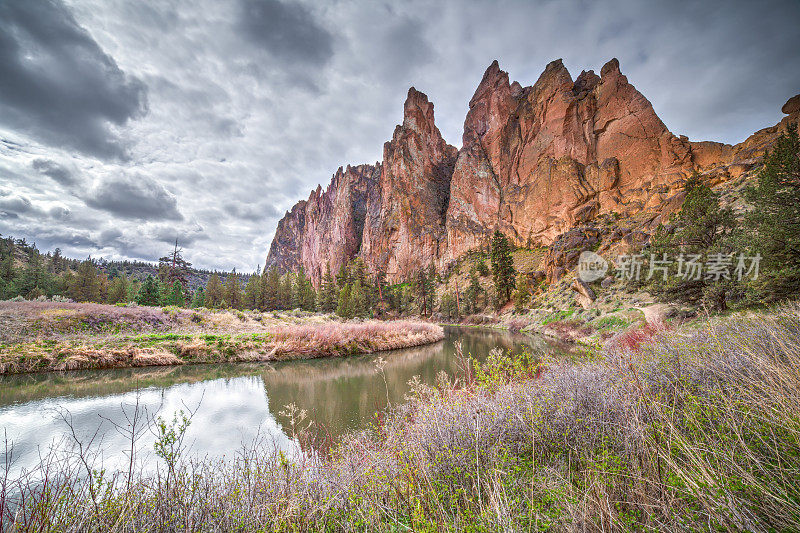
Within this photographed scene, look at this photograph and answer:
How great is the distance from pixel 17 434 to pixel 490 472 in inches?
346

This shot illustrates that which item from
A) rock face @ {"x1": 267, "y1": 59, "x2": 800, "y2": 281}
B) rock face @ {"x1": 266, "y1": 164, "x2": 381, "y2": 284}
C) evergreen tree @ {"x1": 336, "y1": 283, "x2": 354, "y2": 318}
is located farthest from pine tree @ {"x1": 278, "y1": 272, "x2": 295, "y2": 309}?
rock face @ {"x1": 266, "y1": 164, "x2": 381, "y2": 284}

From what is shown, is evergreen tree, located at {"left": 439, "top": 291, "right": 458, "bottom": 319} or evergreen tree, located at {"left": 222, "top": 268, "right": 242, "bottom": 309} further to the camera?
evergreen tree, located at {"left": 222, "top": 268, "right": 242, "bottom": 309}

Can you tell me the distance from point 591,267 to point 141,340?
36.3 metres

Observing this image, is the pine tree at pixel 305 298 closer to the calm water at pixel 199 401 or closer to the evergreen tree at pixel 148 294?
the evergreen tree at pixel 148 294

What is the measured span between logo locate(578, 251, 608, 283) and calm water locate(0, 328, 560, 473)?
71.0 feet

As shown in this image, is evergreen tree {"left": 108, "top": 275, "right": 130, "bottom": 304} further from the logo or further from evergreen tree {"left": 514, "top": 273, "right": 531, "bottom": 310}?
the logo

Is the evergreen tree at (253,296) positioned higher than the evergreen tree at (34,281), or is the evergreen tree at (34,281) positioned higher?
the evergreen tree at (34,281)

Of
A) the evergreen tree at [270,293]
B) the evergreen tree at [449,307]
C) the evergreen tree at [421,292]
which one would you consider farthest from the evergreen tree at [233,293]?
the evergreen tree at [449,307]

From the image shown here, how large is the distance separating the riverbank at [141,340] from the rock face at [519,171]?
29.5 meters

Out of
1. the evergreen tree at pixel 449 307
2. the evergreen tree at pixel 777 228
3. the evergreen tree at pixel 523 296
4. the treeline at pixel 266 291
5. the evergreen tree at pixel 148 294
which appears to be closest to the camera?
the evergreen tree at pixel 777 228

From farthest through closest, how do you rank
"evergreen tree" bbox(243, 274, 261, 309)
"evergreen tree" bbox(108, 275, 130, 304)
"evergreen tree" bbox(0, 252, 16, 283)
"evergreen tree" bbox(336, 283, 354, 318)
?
"evergreen tree" bbox(243, 274, 261, 309) → "evergreen tree" bbox(108, 275, 130, 304) → "evergreen tree" bbox(0, 252, 16, 283) → "evergreen tree" bbox(336, 283, 354, 318)

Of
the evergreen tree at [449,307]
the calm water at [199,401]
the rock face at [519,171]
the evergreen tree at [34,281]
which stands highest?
the rock face at [519,171]

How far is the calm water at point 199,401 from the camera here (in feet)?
17.8

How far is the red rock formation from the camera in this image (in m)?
81.8
